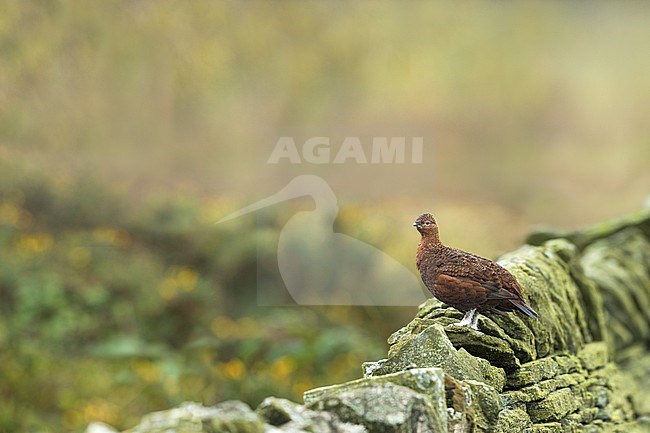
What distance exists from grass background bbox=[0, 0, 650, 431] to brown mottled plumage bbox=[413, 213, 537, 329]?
8940 millimetres

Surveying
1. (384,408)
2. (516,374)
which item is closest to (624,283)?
(516,374)

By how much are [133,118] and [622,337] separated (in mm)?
11616

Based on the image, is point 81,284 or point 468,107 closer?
point 81,284

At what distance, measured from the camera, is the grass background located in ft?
44.2

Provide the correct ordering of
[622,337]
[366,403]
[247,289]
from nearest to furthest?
[366,403] → [622,337] → [247,289]

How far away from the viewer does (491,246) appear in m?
13.3

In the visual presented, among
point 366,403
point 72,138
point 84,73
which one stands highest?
point 84,73

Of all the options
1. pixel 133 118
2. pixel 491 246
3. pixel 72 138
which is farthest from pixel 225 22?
pixel 491 246

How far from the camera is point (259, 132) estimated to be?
15906 millimetres

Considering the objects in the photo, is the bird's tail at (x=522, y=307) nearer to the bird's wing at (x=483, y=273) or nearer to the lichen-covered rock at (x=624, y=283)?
the bird's wing at (x=483, y=273)

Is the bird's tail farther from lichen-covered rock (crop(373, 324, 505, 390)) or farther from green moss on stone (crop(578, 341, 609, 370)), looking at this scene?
green moss on stone (crop(578, 341, 609, 370))

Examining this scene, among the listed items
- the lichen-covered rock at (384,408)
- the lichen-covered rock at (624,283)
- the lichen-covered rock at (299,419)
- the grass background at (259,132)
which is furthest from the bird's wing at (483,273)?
the grass background at (259,132)

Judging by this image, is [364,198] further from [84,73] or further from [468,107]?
[84,73]

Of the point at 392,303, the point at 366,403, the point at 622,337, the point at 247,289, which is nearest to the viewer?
the point at 366,403
